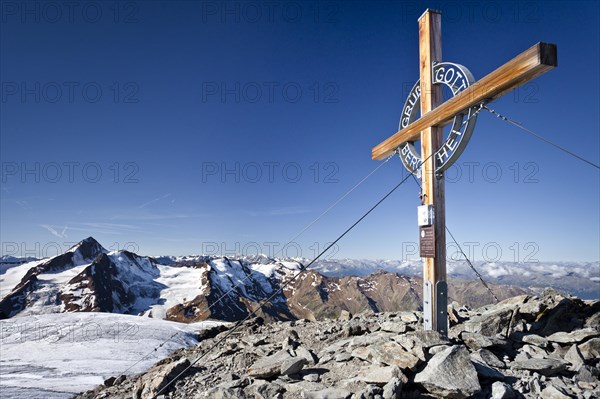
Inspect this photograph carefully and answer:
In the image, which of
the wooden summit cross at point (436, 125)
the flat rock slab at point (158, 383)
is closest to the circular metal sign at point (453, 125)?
the wooden summit cross at point (436, 125)

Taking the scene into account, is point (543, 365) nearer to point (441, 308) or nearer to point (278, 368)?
point (441, 308)

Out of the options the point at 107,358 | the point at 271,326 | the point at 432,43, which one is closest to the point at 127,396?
the point at 271,326

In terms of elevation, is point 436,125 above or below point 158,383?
above

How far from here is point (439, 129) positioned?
26.9 feet

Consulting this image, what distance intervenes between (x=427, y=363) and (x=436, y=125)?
5251 mm

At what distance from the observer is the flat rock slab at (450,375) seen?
5.15 meters

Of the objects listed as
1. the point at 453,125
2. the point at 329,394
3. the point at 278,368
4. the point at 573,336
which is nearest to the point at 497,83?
the point at 453,125

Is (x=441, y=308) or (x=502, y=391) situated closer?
(x=502, y=391)

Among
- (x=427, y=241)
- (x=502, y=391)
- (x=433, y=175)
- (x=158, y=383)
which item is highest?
(x=433, y=175)

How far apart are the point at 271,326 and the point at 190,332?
6.79 meters

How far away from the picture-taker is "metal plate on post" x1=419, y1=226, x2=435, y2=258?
769 cm

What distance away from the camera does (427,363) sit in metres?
5.88

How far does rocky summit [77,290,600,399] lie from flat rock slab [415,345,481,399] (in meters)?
0.02

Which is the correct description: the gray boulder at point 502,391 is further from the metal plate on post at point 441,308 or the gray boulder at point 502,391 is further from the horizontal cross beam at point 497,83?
the horizontal cross beam at point 497,83
